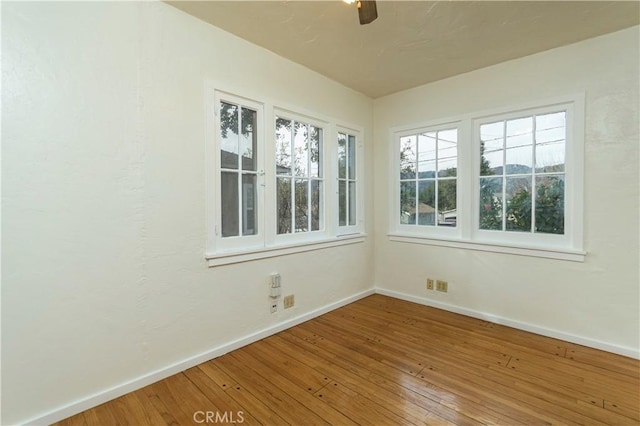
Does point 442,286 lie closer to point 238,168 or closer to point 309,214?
point 309,214

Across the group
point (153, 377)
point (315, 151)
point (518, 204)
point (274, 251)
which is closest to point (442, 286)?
point (518, 204)

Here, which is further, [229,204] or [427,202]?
[427,202]

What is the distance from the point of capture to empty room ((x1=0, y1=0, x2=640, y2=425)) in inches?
67.4

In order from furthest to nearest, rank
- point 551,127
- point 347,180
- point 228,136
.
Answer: point 347,180
point 551,127
point 228,136

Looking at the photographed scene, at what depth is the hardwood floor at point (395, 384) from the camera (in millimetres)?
1738

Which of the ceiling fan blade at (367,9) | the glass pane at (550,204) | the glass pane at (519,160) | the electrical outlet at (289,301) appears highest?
the ceiling fan blade at (367,9)

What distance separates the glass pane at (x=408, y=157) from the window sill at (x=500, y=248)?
30.7 inches

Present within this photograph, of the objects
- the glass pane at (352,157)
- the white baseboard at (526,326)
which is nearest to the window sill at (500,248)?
the white baseboard at (526,326)

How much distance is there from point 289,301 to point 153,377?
4.10 ft

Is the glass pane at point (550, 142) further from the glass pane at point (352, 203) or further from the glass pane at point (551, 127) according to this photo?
the glass pane at point (352, 203)

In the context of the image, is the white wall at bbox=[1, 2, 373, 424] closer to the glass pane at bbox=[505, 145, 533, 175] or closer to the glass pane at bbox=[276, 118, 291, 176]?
the glass pane at bbox=[276, 118, 291, 176]

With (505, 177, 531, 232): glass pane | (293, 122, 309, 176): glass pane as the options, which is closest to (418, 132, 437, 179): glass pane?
(505, 177, 531, 232): glass pane

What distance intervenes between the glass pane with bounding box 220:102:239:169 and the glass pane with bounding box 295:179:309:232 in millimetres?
764

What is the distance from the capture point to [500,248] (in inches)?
119
